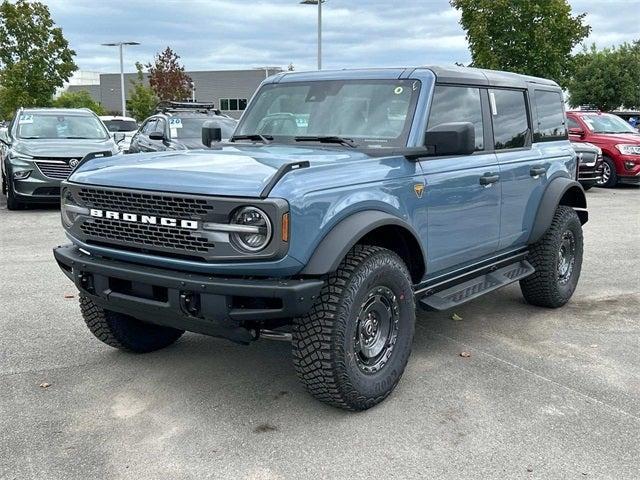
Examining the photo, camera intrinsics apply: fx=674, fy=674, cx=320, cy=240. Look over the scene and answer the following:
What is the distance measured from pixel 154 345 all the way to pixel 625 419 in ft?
9.71

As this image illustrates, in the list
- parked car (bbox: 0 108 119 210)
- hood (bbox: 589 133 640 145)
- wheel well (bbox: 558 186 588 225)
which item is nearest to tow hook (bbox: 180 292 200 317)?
wheel well (bbox: 558 186 588 225)

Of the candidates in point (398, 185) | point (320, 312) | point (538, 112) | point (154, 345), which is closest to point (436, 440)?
point (320, 312)

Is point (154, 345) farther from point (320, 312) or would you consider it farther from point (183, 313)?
point (320, 312)

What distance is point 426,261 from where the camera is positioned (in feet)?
13.4

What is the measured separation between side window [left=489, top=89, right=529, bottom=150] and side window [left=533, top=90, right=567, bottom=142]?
0.74 feet

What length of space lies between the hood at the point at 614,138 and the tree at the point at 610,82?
1917 centimetres

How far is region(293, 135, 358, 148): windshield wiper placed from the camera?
4219mm

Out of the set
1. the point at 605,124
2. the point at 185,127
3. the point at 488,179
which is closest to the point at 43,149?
the point at 185,127

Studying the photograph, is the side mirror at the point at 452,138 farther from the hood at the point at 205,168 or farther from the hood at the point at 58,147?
the hood at the point at 58,147

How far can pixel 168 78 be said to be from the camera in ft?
173

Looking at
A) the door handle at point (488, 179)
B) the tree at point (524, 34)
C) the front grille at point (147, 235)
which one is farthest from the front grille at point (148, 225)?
the tree at point (524, 34)

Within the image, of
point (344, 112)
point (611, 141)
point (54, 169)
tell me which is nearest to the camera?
point (344, 112)

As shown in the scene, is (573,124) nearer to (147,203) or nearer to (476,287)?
(476,287)

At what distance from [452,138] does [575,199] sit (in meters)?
2.52
